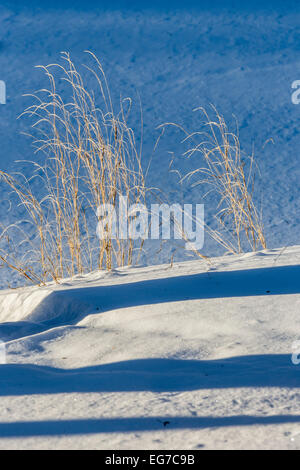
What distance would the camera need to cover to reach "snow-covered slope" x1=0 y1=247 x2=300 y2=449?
3.18 feet

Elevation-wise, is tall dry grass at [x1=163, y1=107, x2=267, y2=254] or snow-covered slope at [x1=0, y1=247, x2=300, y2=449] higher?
tall dry grass at [x1=163, y1=107, x2=267, y2=254]

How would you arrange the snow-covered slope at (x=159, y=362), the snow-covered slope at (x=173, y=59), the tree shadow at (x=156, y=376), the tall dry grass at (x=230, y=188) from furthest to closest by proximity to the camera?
the snow-covered slope at (x=173, y=59), the tall dry grass at (x=230, y=188), the tree shadow at (x=156, y=376), the snow-covered slope at (x=159, y=362)

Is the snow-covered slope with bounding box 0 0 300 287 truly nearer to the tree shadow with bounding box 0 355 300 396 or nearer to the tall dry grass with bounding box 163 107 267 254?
the tall dry grass with bounding box 163 107 267 254

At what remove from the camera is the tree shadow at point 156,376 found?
3.74 ft

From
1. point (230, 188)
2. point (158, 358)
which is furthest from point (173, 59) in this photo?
point (158, 358)

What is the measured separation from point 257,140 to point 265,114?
564 millimetres

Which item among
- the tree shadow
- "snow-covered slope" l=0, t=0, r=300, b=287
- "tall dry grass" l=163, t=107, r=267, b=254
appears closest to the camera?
the tree shadow

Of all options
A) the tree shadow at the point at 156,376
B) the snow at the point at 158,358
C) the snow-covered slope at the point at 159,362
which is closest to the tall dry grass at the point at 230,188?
the snow at the point at 158,358

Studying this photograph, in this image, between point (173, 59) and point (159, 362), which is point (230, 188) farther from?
point (173, 59)

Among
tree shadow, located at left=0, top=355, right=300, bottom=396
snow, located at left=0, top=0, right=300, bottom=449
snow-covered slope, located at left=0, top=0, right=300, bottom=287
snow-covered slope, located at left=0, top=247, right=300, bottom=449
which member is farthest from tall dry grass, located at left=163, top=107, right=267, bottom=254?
tree shadow, located at left=0, top=355, right=300, bottom=396

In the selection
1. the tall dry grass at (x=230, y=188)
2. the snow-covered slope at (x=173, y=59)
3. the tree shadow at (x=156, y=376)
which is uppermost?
the snow-covered slope at (x=173, y=59)

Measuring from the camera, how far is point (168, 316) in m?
1.54

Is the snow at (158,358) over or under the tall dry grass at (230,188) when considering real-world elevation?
under

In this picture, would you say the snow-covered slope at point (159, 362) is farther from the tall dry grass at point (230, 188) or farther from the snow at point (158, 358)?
the tall dry grass at point (230, 188)
